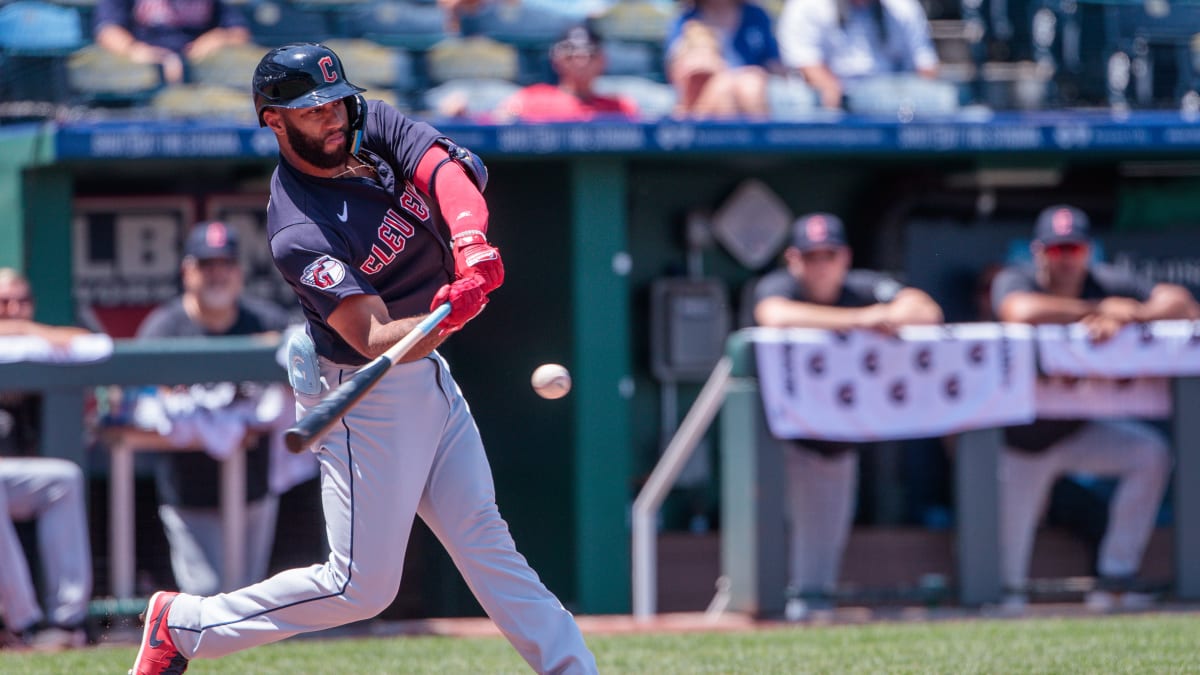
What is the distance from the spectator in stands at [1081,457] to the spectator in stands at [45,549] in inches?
139

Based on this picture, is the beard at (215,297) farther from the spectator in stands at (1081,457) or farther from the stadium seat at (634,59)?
the spectator in stands at (1081,457)

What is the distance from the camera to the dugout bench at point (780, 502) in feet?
21.7

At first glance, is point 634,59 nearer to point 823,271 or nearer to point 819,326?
point 823,271

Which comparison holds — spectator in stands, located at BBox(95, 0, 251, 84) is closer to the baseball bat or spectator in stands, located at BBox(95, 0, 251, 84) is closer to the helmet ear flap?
the helmet ear flap

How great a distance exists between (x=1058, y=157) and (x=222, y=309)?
3.88 metres

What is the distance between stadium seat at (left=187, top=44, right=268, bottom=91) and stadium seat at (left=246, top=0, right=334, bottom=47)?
514 mm

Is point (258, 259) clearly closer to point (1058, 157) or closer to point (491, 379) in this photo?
point (491, 379)

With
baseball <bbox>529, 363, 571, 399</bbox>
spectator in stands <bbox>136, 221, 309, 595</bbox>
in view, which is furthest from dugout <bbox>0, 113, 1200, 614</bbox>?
baseball <bbox>529, 363, 571, 399</bbox>

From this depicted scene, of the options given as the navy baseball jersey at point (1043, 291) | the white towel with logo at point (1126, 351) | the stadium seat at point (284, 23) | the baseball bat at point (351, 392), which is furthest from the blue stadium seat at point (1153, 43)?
the baseball bat at point (351, 392)

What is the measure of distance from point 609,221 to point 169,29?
2.33 metres

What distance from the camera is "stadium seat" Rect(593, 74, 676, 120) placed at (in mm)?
8156

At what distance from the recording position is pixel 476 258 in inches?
142

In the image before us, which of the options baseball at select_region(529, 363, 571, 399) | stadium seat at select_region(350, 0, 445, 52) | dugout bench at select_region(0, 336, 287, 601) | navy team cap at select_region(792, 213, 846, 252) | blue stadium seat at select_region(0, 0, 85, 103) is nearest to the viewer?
baseball at select_region(529, 363, 571, 399)

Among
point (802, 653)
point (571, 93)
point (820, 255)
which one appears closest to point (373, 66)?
point (571, 93)
